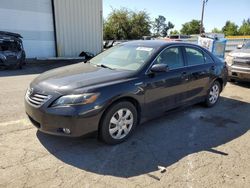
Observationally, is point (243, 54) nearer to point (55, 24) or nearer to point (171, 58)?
point (171, 58)

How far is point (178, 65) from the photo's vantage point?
4.79 m

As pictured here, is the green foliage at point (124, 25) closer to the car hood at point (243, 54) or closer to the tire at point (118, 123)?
A: the car hood at point (243, 54)

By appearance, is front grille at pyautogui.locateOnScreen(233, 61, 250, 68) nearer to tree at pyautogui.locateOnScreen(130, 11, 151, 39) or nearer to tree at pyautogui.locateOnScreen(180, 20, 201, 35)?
tree at pyautogui.locateOnScreen(130, 11, 151, 39)

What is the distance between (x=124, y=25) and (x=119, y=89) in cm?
3782

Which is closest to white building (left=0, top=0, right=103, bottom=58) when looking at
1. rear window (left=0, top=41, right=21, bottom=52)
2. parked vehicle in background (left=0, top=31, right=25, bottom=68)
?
parked vehicle in background (left=0, top=31, right=25, bottom=68)

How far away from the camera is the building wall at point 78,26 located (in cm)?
1630

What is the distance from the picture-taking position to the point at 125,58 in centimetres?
451

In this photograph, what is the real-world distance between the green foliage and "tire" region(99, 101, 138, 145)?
3700cm

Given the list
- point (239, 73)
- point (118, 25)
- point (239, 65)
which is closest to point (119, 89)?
point (239, 73)

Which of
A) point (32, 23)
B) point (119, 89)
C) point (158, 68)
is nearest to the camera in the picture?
point (119, 89)

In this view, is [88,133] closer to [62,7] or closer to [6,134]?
[6,134]

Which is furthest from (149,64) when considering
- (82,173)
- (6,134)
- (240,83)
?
(240,83)

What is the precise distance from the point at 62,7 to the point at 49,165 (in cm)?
1487

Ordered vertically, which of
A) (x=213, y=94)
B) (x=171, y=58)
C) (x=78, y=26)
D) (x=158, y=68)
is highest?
(x=78, y=26)
